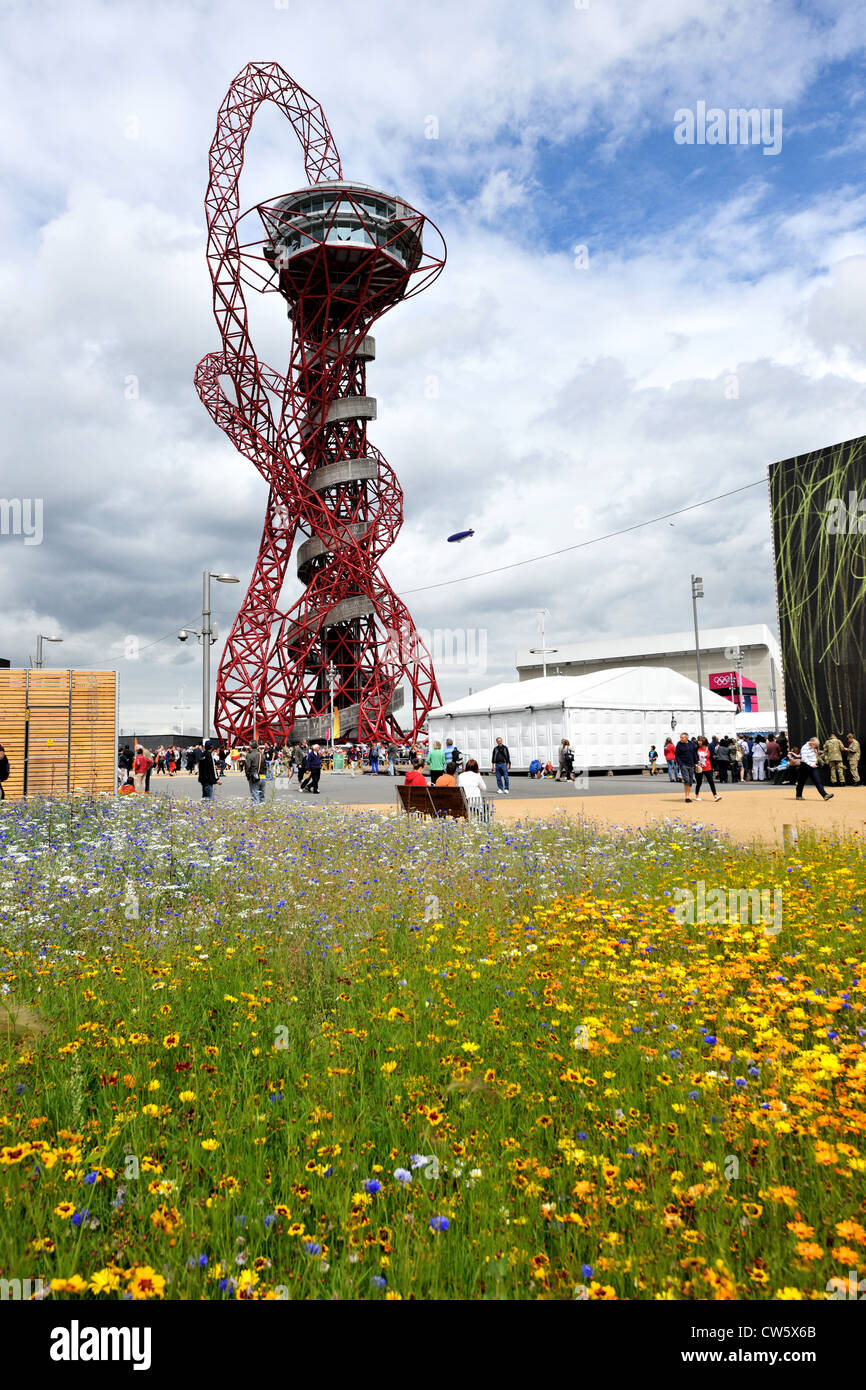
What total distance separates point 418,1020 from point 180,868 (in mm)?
4456

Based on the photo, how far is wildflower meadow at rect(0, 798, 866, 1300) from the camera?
220cm

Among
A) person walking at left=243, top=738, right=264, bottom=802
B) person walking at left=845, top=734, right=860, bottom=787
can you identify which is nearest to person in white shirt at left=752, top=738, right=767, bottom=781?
person walking at left=845, top=734, right=860, bottom=787

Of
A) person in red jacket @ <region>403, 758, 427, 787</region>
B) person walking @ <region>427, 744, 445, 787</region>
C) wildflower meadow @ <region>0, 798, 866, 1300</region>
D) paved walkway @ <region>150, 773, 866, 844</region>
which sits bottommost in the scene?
wildflower meadow @ <region>0, 798, 866, 1300</region>

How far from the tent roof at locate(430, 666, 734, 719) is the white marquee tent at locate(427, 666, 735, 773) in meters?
0.05

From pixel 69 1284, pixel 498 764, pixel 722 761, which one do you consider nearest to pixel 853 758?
pixel 722 761

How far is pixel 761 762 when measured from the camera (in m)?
32.2

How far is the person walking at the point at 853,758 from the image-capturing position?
2497 centimetres

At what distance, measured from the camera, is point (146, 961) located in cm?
485

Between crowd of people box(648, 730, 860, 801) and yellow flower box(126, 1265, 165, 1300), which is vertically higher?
crowd of people box(648, 730, 860, 801)

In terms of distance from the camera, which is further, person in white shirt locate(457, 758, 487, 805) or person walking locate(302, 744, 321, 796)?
person walking locate(302, 744, 321, 796)

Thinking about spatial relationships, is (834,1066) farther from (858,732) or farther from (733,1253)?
(858,732)

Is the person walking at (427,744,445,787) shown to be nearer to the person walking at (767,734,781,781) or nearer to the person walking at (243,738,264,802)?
the person walking at (243,738,264,802)

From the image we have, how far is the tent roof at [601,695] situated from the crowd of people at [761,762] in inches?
111
